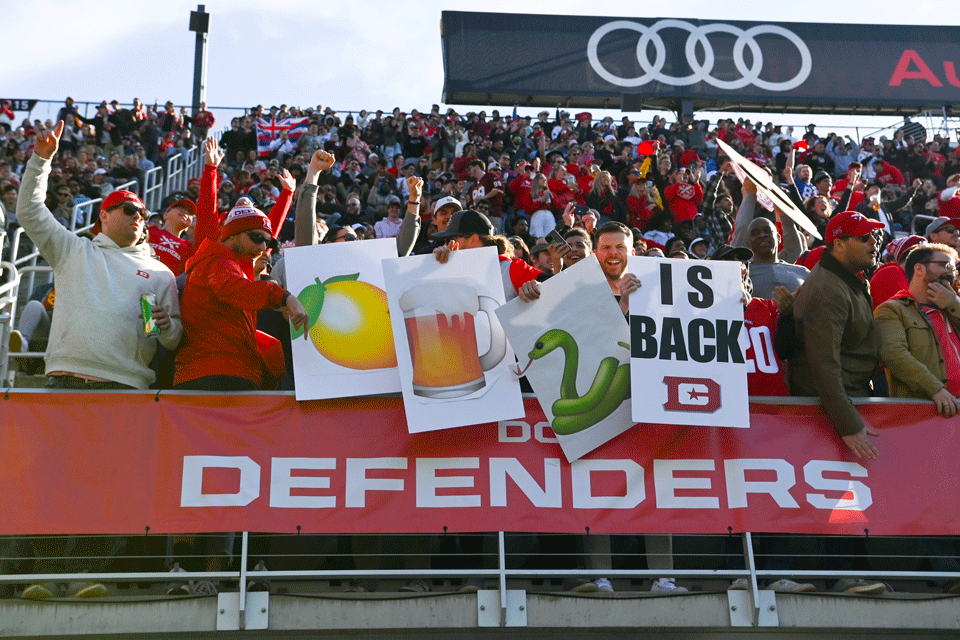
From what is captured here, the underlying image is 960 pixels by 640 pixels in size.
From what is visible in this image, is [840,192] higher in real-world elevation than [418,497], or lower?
higher

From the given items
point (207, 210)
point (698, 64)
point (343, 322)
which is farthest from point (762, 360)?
point (698, 64)

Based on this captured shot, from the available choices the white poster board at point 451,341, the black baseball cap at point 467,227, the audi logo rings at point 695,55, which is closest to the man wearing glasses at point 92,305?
the white poster board at point 451,341

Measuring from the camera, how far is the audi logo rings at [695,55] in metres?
24.4

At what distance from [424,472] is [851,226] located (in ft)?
8.73

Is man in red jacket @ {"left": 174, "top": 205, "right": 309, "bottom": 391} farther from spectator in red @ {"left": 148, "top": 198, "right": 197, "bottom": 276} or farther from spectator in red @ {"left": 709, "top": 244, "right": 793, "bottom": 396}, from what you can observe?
spectator in red @ {"left": 709, "top": 244, "right": 793, "bottom": 396}

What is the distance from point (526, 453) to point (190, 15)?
2292 cm

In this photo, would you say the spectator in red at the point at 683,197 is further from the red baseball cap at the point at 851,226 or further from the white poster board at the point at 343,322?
the white poster board at the point at 343,322

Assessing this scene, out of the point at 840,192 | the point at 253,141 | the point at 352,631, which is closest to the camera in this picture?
the point at 352,631

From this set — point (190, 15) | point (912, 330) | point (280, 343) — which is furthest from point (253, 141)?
point (912, 330)

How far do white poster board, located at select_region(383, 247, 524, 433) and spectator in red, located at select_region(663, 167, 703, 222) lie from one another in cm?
813

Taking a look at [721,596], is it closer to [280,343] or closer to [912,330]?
[912,330]

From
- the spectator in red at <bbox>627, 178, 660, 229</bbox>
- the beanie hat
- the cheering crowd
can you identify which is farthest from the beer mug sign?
the spectator in red at <bbox>627, 178, 660, 229</bbox>

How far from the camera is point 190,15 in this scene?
2561 centimetres

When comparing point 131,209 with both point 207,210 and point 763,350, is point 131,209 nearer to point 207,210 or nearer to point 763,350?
point 207,210
